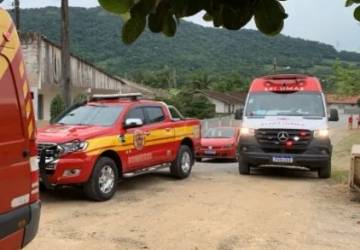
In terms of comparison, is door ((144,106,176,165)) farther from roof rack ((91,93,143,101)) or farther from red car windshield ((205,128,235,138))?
red car windshield ((205,128,235,138))

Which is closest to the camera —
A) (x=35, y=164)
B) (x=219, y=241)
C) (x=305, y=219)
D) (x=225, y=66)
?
(x=35, y=164)

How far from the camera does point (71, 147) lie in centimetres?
920

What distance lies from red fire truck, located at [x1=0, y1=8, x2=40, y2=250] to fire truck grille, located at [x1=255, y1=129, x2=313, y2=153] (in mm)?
8744

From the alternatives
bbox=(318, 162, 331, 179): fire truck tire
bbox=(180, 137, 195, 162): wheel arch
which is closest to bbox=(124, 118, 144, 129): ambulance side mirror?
bbox=(180, 137, 195, 162): wheel arch

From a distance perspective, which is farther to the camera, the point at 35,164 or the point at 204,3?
the point at 35,164

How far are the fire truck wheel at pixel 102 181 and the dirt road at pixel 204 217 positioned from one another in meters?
0.18

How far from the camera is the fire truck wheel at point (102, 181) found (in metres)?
9.32

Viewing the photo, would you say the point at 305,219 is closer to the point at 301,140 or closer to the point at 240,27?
the point at 301,140

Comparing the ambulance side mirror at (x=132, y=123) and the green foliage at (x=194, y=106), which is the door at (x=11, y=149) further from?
the green foliage at (x=194, y=106)

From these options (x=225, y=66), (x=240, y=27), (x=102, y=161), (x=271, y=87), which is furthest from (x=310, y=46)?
(x=240, y=27)

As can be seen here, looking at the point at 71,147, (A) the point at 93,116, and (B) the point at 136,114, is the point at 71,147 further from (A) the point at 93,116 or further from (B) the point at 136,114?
(B) the point at 136,114

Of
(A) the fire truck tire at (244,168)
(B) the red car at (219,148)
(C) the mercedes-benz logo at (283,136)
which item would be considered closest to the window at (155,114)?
(A) the fire truck tire at (244,168)

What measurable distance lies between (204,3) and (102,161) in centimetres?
807

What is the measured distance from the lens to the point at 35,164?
4.99 metres
